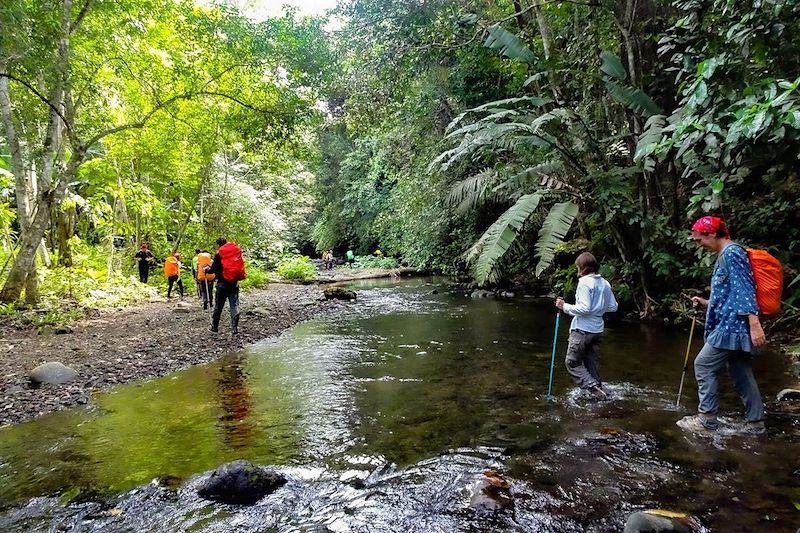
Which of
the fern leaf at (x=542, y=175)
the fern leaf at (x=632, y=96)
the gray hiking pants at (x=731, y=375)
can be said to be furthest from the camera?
the fern leaf at (x=542, y=175)

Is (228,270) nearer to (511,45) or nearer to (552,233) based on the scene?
(552,233)

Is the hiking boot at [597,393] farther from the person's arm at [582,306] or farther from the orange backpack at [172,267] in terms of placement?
the orange backpack at [172,267]

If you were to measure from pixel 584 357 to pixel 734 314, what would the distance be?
79.0 inches

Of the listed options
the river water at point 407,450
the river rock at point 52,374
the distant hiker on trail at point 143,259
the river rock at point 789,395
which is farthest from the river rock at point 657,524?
the distant hiker on trail at point 143,259

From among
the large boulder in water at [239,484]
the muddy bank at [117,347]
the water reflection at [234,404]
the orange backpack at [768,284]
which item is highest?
the orange backpack at [768,284]

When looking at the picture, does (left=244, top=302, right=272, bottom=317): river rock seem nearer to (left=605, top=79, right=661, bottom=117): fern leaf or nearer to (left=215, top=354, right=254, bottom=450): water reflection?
(left=215, top=354, right=254, bottom=450): water reflection

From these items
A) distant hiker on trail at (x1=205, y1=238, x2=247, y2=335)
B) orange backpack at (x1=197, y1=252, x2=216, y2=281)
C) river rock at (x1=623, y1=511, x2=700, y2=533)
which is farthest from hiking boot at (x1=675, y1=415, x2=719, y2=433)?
orange backpack at (x1=197, y1=252, x2=216, y2=281)

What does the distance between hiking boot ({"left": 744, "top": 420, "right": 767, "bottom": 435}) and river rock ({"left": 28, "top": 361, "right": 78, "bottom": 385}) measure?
8.36 metres

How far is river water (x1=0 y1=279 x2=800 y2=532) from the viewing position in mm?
3559

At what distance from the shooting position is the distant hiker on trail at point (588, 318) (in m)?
5.84

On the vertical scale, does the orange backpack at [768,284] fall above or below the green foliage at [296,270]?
above


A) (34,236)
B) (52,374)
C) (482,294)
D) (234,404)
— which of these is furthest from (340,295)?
(234,404)

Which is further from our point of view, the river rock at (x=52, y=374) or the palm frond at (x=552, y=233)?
the palm frond at (x=552, y=233)

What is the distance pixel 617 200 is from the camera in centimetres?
994
